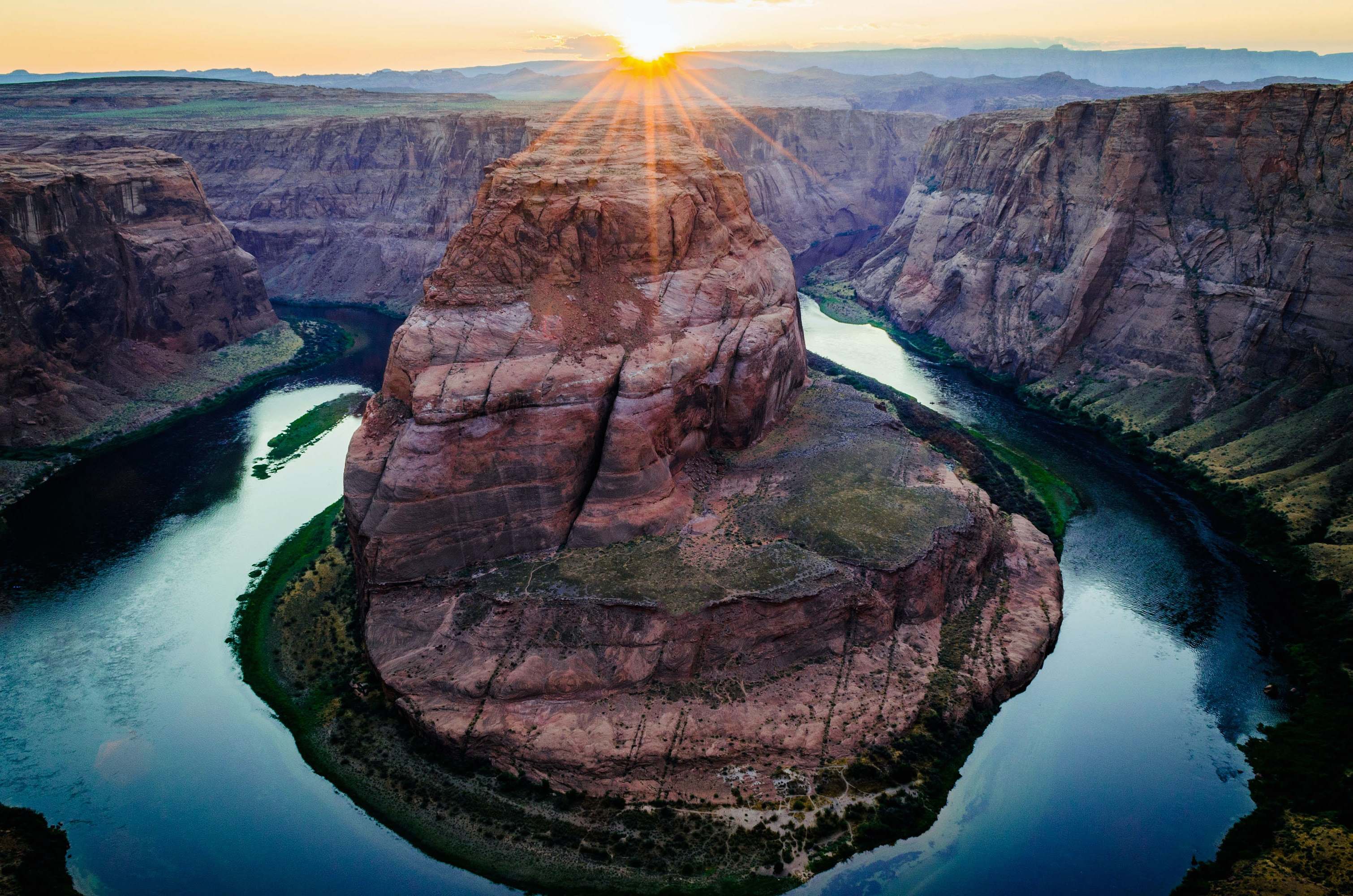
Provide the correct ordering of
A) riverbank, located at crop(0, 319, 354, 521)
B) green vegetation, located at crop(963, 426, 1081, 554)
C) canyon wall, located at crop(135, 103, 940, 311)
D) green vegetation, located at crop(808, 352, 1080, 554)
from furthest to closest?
canyon wall, located at crop(135, 103, 940, 311) < riverbank, located at crop(0, 319, 354, 521) < green vegetation, located at crop(808, 352, 1080, 554) < green vegetation, located at crop(963, 426, 1081, 554)

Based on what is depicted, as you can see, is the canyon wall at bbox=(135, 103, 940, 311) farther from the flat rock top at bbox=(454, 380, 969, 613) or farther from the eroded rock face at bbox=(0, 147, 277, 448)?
the flat rock top at bbox=(454, 380, 969, 613)

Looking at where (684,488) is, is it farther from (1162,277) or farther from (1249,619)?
(1162,277)

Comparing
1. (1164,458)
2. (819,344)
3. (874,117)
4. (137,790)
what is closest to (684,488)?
(137,790)

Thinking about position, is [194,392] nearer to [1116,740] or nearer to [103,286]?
[103,286]

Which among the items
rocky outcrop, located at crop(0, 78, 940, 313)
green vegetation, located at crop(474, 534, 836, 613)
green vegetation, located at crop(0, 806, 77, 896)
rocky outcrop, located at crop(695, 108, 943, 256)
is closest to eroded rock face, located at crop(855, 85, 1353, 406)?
Result: green vegetation, located at crop(474, 534, 836, 613)

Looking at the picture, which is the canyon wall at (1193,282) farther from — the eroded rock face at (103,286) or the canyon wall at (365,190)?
the eroded rock face at (103,286)

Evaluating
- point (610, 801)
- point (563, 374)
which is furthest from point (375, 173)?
point (610, 801)
